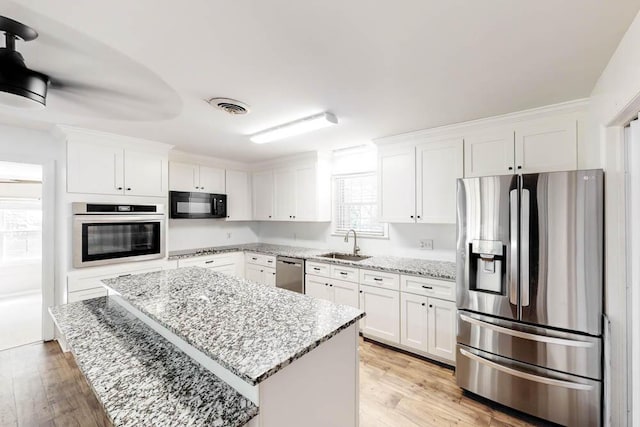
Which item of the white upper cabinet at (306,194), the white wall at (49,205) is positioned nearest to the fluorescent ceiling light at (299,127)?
the white upper cabinet at (306,194)

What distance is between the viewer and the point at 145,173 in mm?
3389

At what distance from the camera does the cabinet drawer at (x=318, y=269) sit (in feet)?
11.1

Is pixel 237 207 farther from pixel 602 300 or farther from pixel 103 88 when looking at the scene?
pixel 602 300

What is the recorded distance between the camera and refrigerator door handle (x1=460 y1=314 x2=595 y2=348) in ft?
5.86

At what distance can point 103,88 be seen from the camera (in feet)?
6.39

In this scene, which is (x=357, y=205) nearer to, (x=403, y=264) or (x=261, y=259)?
(x=403, y=264)

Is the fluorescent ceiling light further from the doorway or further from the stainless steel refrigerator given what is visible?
the doorway

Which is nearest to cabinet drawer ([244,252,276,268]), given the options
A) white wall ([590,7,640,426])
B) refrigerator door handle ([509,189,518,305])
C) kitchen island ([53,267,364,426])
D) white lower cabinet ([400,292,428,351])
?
white lower cabinet ([400,292,428,351])

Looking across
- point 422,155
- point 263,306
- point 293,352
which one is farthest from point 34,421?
point 422,155

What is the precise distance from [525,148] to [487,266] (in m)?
1.18

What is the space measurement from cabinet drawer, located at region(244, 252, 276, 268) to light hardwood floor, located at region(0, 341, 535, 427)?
1840 millimetres

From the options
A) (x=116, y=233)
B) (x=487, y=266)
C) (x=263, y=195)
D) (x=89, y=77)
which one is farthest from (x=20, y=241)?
(x=487, y=266)

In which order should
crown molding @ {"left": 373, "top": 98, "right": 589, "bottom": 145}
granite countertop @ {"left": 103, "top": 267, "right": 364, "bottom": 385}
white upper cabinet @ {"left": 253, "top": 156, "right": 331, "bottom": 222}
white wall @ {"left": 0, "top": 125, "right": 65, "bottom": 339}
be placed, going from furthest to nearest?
1. white upper cabinet @ {"left": 253, "top": 156, "right": 331, "bottom": 222}
2. white wall @ {"left": 0, "top": 125, "right": 65, "bottom": 339}
3. crown molding @ {"left": 373, "top": 98, "right": 589, "bottom": 145}
4. granite countertop @ {"left": 103, "top": 267, "right": 364, "bottom": 385}

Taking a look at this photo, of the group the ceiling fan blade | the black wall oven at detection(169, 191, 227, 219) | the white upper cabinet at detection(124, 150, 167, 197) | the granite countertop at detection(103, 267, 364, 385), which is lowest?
the granite countertop at detection(103, 267, 364, 385)
